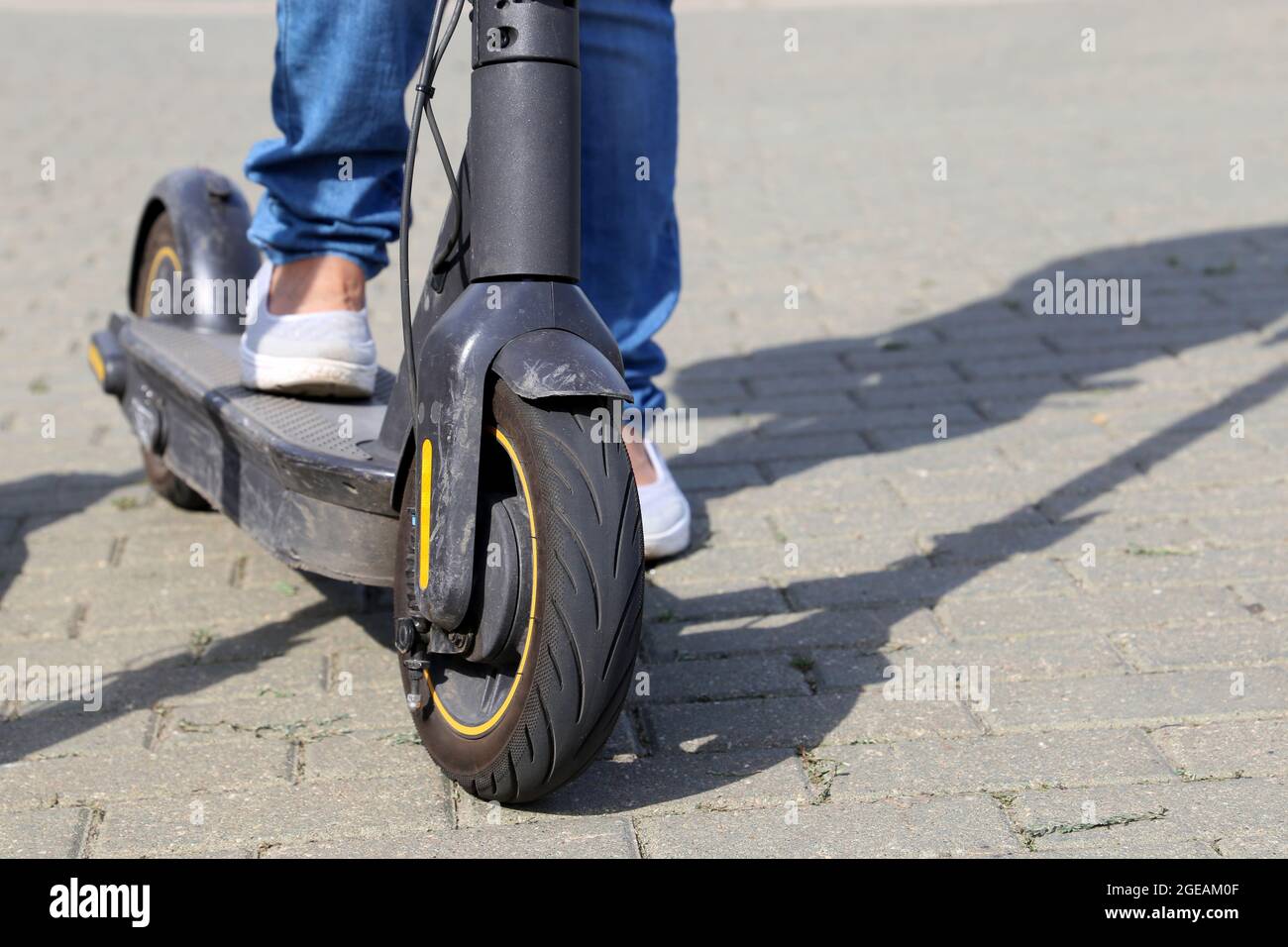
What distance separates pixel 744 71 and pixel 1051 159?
3367mm

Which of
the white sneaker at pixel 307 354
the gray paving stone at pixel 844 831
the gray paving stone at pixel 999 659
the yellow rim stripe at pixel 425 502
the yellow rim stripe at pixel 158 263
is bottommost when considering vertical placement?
the gray paving stone at pixel 844 831

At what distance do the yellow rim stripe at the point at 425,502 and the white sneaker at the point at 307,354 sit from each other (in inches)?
30.9

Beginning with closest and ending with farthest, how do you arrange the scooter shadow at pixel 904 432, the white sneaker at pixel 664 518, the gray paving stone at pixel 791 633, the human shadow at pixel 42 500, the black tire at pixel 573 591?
1. the black tire at pixel 573 591
2. the scooter shadow at pixel 904 432
3. the gray paving stone at pixel 791 633
4. the white sneaker at pixel 664 518
5. the human shadow at pixel 42 500

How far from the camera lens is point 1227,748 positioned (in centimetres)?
233

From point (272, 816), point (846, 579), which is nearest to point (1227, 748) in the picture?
point (846, 579)

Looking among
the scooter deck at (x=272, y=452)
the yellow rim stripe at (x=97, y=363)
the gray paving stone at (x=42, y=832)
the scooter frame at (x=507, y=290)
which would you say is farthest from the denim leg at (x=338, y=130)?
the gray paving stone at (x=42, y=832)

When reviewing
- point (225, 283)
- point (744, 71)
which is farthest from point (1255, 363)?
point (744, 71)

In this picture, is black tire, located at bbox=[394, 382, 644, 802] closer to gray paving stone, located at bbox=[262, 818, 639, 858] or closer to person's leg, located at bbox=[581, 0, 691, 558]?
gray paving stone, located at bbox=[262, 818, 639, 858]

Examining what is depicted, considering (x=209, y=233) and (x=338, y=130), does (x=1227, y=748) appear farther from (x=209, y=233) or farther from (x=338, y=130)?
(x=209, y=233)

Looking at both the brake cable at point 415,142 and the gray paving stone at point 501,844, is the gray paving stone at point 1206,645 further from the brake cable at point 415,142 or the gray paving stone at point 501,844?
the brake cable at point 415,142

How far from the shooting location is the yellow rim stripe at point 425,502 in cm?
221

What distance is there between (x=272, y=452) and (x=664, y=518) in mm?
775
